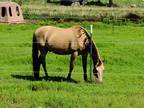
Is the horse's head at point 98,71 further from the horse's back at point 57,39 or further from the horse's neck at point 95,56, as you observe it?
the horse's back at point 57,39

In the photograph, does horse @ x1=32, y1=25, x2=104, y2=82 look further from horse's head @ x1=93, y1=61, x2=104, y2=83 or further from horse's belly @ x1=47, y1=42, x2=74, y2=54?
horse's head @ x1=93, y1=61, x2=104, y2=83

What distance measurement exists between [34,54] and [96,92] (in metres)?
4.66

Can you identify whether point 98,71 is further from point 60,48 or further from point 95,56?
point 60,48

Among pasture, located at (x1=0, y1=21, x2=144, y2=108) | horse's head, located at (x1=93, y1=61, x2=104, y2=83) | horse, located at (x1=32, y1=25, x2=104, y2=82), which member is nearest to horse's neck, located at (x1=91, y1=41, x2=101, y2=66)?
horse's head, located at (x1=93, y1=61, x2=104, y2=83)

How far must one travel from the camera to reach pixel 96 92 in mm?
13359

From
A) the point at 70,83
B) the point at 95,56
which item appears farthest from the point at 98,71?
the point at 70,83

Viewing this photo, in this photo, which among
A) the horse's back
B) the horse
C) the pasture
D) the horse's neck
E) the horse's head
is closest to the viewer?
the pasture

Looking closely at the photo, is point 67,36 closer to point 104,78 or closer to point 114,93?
point 104,78

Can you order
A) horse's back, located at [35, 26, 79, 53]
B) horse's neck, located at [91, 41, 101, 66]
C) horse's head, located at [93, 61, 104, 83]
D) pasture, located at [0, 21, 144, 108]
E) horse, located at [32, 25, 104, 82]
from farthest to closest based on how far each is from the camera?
horse's back, located at [35, 26, 79, 53], horse, located at [32, 25, 104, 82], horse's neck, located at [91, 41, 101, 66], horse's head, located at [93, 61, 104, 83], pasture, located at [0, 21, 144, 108]

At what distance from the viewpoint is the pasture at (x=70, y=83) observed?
37.9 feet

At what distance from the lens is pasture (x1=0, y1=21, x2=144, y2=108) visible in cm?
1155

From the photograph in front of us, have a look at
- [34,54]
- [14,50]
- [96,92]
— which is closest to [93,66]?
[34,54]

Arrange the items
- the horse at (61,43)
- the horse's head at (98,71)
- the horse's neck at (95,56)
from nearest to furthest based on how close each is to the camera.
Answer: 1. the horse's head at (98,71)
2. the horse's neck at (95,56)
3. the horse at (61,43)

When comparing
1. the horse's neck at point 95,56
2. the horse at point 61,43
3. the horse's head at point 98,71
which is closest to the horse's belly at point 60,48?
the horse at point 61,43
